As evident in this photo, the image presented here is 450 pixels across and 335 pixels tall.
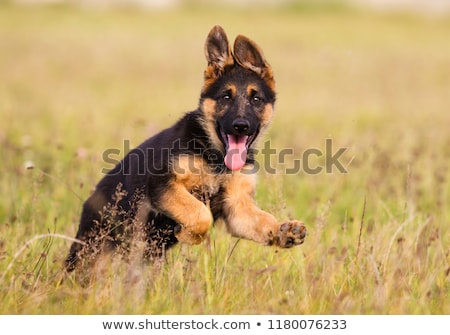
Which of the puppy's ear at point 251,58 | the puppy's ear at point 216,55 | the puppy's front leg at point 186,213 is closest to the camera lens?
the puppy's front leg at point 186,213

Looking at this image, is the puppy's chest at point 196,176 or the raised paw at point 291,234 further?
the puppy's chest at point 196,176

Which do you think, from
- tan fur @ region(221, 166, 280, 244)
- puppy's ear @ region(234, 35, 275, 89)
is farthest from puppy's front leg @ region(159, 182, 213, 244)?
puppy's ear @ region(234, 35, 275, 89)

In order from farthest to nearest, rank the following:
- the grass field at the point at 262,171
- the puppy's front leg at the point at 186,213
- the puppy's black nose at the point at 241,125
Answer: the puppy's black nose at the point at 241,125, the puppy's front leg at the point at 186,213, the grass field at the point at 262,171

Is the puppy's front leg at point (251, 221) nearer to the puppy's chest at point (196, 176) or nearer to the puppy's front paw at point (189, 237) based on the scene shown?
the puppy's chest at point (196, 176)

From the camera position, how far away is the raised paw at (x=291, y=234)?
4.57 meters

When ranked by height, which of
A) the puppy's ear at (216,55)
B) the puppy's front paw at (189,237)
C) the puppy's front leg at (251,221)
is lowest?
the puppy's front paw at (189,237)

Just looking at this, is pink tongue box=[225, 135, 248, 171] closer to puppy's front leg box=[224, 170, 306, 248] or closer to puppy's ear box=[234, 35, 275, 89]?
puppy's front leg box=[224, 170, 306, 248]

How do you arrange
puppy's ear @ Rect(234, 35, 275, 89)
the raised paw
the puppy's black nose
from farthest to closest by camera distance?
puppy's ear @ Rect(234, 35, 275, 89) < the puppy's black nose < the raised paw

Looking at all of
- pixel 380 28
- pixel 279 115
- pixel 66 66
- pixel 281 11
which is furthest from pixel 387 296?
pixel 281 11

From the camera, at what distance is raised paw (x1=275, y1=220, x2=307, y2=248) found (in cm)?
457

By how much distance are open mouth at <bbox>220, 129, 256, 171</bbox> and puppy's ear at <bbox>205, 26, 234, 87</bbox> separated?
483mm

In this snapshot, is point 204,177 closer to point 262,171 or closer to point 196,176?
point 196,176

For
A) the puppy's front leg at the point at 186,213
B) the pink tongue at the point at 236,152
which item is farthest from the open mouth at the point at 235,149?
the puppy's front leg at the point at 186,213

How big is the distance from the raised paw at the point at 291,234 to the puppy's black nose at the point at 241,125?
2.72 feet
